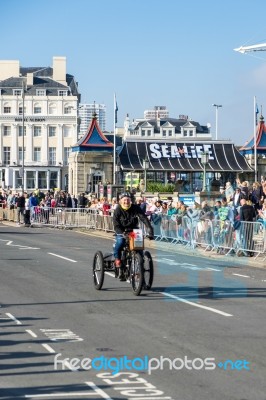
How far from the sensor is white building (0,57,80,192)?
12644 centimetres

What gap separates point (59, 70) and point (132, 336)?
12070 cm

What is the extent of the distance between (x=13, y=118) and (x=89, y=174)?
62.1m

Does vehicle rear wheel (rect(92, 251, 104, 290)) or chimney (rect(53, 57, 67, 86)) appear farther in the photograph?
chimney (rect(53, 57, 67, 86))

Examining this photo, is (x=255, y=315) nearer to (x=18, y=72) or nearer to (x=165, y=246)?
(x=165, y=246)

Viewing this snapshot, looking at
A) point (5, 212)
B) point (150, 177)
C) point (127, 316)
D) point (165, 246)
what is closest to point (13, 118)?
point (150, 177)

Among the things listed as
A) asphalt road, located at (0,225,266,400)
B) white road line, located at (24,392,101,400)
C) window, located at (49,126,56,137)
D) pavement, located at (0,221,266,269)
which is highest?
window, located at (49,126,56,137)

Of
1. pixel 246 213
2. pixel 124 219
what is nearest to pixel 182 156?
pixel 246 213

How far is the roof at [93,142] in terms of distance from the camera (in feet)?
220

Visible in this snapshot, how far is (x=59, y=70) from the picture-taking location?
131 meters

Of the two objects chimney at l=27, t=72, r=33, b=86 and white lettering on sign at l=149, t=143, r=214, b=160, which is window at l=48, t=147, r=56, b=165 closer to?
chimney at l=27, t=72, r=33, b=86

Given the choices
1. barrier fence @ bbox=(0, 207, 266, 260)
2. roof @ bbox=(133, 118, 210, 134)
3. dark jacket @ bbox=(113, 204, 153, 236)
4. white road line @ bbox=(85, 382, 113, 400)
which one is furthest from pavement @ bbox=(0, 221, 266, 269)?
roof @ bbox=(133, 118, 210, 134)

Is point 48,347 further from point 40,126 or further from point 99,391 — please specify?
point 40,126

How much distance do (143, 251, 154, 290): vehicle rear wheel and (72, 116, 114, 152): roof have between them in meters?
50.0

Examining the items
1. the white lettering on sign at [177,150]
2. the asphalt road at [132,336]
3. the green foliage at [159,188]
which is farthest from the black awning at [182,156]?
the asphalt road at [132,336]
